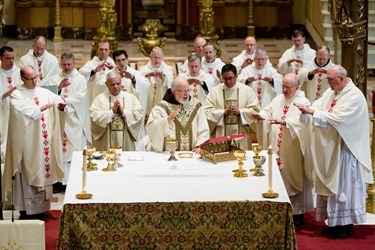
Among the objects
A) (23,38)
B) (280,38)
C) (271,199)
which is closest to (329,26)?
(280,38)

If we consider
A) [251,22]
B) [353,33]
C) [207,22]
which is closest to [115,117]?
[353,33]

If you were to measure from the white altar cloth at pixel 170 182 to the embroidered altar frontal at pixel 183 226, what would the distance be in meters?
0.08

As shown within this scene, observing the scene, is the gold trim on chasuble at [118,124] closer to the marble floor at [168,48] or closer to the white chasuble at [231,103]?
the white chasuble at [231,103]

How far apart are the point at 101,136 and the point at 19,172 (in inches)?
53.2

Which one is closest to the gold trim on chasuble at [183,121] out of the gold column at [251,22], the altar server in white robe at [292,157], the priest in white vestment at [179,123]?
the priest in white vestment at [179,123]

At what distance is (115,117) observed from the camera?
12.4 metres

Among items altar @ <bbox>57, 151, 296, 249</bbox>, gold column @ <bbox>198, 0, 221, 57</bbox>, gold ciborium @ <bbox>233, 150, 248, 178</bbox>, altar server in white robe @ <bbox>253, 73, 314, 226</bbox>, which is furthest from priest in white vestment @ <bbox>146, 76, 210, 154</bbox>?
gold column @ <bbox>198, 0, 221, 57</bbox>

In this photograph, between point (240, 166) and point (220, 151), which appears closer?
point (240, 166)

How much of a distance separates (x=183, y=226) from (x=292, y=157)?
8.52ft

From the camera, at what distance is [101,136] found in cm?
1262

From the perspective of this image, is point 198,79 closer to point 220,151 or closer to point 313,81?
point 313,81

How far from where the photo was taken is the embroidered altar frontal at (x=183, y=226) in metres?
8.98

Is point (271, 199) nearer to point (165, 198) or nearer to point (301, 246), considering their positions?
point (165, 198)

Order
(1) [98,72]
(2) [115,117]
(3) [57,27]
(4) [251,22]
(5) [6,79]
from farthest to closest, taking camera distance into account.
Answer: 1. (4) [251,22]
2. (3) [57,27]
3. (1) [98,72]
4. (5) [6,79]
5. (2) [115,117]
